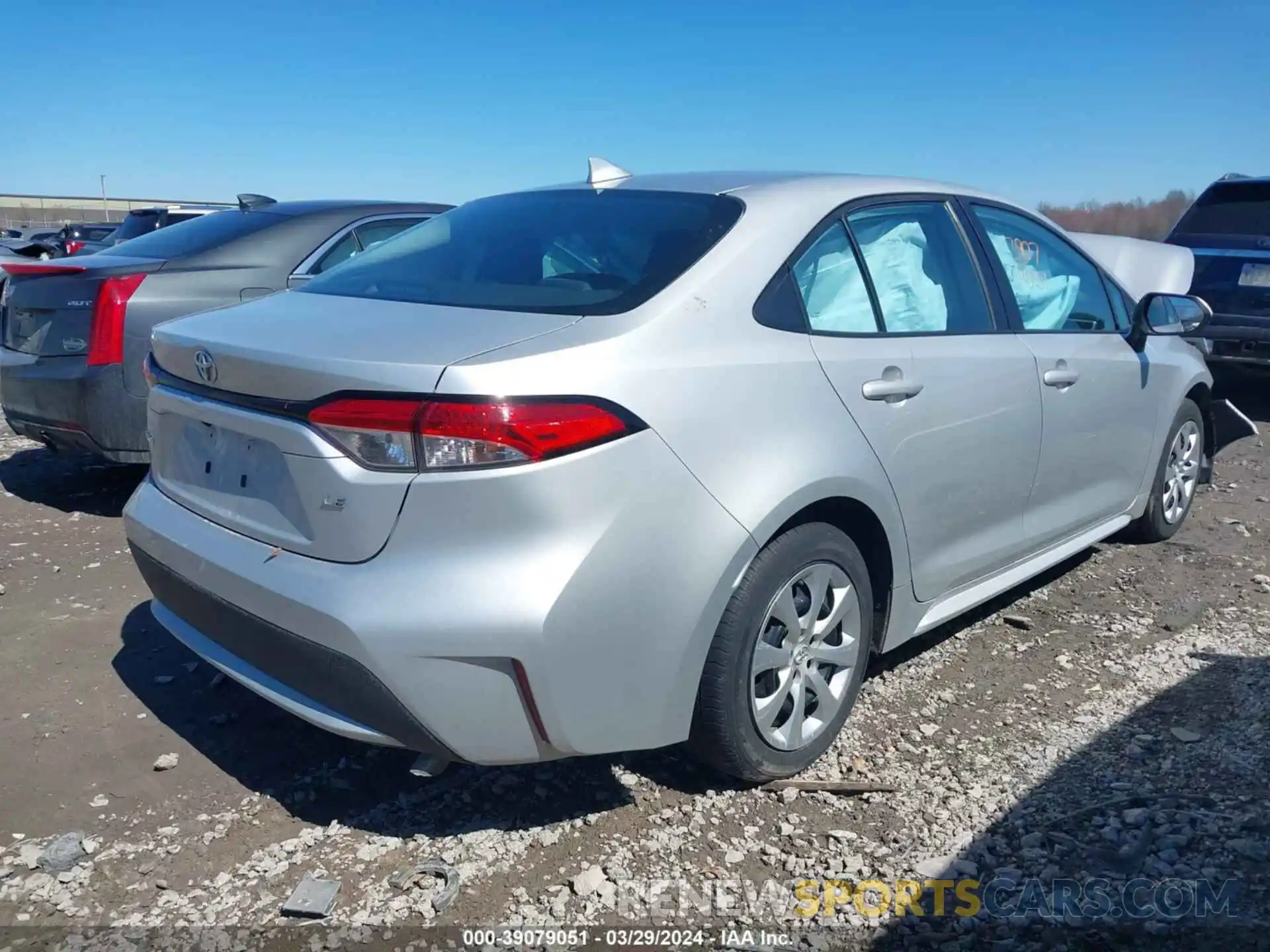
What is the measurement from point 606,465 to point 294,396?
2.37 feet

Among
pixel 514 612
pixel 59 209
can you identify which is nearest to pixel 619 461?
pixel 514 612

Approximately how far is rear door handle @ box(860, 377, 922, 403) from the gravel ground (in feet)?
3.47

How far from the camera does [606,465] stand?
221 cm

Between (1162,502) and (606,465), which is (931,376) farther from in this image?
(1162,502)

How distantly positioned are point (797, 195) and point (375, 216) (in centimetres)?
329

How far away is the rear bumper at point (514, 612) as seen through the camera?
2.16m

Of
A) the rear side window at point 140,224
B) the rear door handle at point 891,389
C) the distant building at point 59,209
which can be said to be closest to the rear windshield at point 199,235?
the rear door handle at point 891,389

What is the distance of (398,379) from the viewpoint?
7.07ft

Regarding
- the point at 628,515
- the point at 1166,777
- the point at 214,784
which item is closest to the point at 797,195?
the point at 628,515

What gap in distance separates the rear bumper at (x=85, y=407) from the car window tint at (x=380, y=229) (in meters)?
1.44

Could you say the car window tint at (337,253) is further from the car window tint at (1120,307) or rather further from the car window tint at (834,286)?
the car window tint at (1120,307)

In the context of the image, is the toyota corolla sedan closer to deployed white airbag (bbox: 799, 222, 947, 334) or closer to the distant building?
deployed white airbag (bbox: 799, 222, 947, 334)

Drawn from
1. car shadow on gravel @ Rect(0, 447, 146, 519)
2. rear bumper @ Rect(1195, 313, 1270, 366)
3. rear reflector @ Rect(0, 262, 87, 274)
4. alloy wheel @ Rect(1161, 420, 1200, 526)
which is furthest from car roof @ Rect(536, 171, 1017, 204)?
rear bumper @ Rect(1195, 313, 1270, 366)

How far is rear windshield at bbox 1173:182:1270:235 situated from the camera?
314 inches
